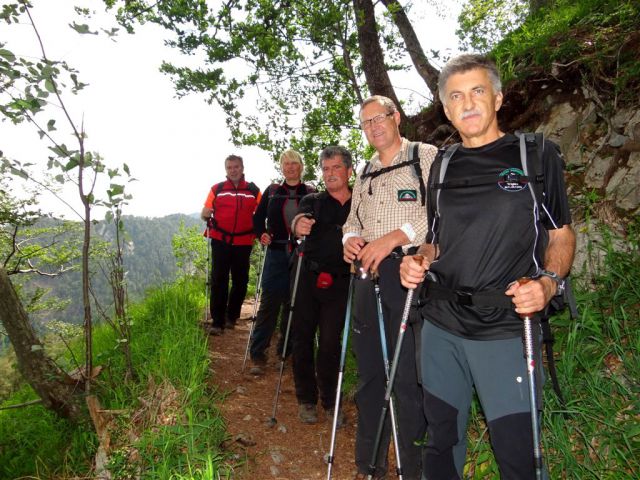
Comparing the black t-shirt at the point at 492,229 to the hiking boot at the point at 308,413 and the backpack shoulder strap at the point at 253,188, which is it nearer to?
the hiking boot at the point at 308,413

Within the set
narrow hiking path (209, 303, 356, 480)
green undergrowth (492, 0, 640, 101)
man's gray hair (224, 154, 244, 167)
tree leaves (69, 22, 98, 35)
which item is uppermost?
green undergrowth (492, 0, 640, 101)

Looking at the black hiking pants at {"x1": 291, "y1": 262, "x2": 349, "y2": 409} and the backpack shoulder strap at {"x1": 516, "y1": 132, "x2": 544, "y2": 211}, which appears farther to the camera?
the black hiking pants at {"x1": 291, "y1": 262, "x2": 349, "y2": 409}

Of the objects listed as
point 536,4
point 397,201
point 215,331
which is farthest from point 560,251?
point 536,4

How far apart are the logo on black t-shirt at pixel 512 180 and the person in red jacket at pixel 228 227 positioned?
550 cm

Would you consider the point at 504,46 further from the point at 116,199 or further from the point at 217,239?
the point at 116,199

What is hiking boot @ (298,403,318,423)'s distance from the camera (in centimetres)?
470

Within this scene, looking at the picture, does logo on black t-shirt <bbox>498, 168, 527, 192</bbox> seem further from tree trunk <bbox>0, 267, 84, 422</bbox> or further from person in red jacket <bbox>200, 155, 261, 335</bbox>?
person in red jacket <bbox>200, 155, 261, 335</bbox>

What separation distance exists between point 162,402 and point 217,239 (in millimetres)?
3431

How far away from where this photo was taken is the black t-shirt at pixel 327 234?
13.9ft

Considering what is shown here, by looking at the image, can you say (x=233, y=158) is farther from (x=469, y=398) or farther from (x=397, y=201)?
(x=469, y=398)

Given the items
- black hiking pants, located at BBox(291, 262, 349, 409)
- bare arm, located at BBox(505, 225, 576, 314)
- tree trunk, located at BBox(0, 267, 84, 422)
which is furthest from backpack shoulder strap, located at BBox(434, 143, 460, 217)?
tree trunk, located at BBox(0, 267, 84, 422)

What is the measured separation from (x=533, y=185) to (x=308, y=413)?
3586mm

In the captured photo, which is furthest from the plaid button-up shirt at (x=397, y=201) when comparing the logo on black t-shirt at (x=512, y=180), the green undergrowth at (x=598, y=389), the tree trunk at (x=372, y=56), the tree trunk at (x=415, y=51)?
the tree trunk at (x=415, y=51)

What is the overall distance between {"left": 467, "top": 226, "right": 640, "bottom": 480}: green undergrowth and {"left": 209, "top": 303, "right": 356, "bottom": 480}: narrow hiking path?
1.38m
